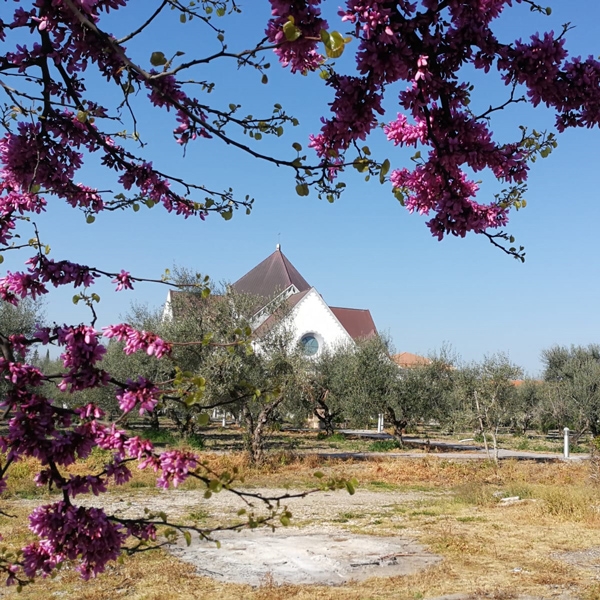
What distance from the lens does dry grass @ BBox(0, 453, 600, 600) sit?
707cm

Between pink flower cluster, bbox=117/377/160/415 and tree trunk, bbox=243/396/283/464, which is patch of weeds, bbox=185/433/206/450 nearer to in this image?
tree trunk, bbox=243/396/283/464

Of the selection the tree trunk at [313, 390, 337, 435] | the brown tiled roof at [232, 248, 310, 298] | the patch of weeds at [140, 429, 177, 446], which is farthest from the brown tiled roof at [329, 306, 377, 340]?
the patch of weeds at [140, 429, 177, 446]

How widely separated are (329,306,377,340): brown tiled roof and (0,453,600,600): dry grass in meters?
34.1

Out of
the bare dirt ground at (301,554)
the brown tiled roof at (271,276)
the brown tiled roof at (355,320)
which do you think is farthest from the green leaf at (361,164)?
the brown tiled roof at (355,320)

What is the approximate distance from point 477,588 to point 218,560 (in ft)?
11.1

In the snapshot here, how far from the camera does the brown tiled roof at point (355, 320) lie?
174ft

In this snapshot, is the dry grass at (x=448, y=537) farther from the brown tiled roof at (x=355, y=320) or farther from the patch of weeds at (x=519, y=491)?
the brown tiled roof at (x=355, y=320)

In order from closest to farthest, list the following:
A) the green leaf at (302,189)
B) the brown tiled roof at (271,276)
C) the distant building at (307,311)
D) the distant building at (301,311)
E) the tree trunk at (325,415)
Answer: the green leaf at (302,189)
the distant building at (301,311)
the tree trunk at (325,415)
the distant building at (307,311)
the brown tiled roof at (271,276)

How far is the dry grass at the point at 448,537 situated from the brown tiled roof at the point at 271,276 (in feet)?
110

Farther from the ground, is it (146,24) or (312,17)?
(146,24)

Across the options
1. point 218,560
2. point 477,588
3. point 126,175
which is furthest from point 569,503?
point 126,175

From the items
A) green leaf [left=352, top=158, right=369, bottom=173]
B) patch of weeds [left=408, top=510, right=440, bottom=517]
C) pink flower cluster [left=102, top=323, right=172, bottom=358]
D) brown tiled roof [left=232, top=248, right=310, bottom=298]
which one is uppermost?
brown tiled roof [left=232, top=248, right=310, bottom=298]

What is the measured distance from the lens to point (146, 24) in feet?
6.41

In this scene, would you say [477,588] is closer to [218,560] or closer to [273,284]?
[218,560]
